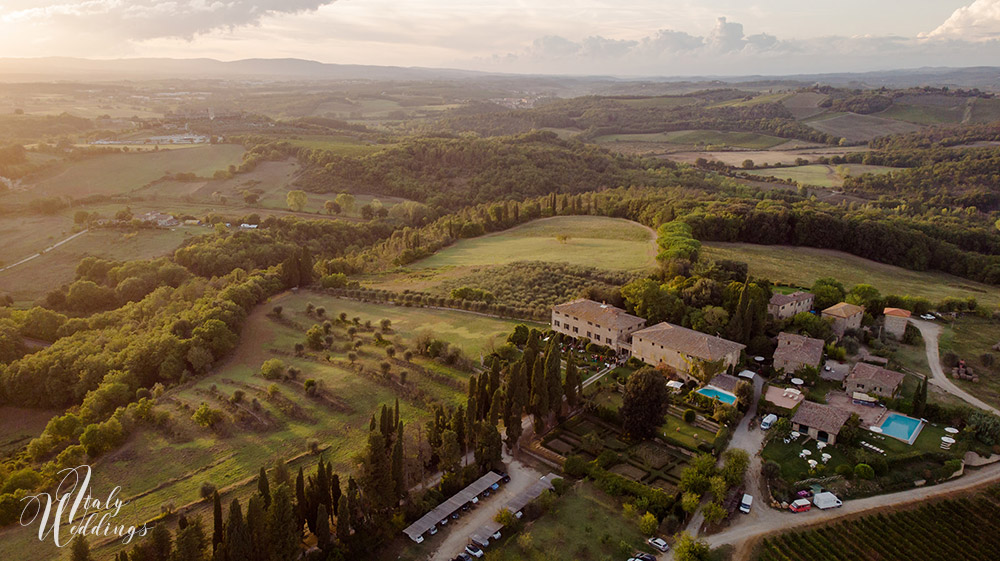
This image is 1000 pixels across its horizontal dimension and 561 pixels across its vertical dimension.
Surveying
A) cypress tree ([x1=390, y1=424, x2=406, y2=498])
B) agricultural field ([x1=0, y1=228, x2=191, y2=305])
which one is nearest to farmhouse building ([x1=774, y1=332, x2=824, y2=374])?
cypress tree ([x1=390, y1=424, x2=406, y2=498])

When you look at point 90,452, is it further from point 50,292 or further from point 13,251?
point 13,251

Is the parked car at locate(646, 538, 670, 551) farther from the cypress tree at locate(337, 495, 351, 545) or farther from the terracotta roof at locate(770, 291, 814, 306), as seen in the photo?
the terracotta roof at locate(770, 291, 814, 306)

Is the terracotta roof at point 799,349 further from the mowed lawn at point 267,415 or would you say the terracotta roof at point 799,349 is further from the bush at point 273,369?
the bush at point 273,369

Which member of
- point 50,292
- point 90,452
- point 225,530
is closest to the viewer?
point 225,530

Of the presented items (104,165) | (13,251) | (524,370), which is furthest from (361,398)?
(104,165)

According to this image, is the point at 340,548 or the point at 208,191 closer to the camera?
the point at 340,548

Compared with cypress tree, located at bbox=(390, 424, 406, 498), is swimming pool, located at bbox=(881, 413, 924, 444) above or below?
below
